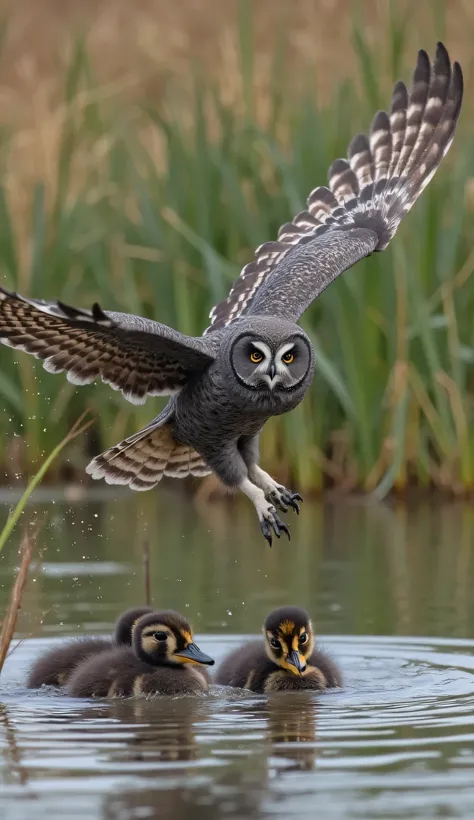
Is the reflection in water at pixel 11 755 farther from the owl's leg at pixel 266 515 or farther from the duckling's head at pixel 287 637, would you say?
the duckling's head at pixel 287 637

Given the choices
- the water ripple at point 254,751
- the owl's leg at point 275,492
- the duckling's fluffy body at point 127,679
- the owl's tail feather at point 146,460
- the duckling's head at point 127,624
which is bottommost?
the water ripple at point 254,751

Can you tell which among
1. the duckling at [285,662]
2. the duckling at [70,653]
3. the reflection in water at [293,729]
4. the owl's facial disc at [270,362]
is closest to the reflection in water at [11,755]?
the reflection in water at [293,729]

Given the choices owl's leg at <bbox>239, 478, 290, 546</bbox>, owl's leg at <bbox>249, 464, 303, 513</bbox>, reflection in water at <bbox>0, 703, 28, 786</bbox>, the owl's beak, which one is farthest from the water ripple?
the owl's beak

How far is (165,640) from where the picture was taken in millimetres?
8672

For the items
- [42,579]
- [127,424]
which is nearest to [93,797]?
[42,579]

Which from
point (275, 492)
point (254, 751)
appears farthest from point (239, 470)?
point (254, 751)

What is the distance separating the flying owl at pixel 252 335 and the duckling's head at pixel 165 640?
27.6 inches

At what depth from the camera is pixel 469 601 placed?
10719 millimetres

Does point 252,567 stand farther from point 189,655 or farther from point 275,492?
point 275,492

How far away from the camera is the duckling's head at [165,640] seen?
863 centimetres

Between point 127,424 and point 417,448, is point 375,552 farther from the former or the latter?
point 127,424

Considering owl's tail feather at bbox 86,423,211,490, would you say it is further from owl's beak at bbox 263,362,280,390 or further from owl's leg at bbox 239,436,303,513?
owl's beak at bbox 263,362,280,390

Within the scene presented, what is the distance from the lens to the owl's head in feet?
26.2

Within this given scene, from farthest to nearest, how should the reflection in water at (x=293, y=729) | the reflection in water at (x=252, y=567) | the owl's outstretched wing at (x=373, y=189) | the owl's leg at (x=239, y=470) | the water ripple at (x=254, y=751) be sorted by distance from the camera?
the reflection in water at (x=252, y=567)
the owl's outstretched wing at (x=373, y=189)
the owl's leg at (x=239, y=470)
the reflection in water at (x=293, y=729)
the water ripple at (x=254, y=751)
